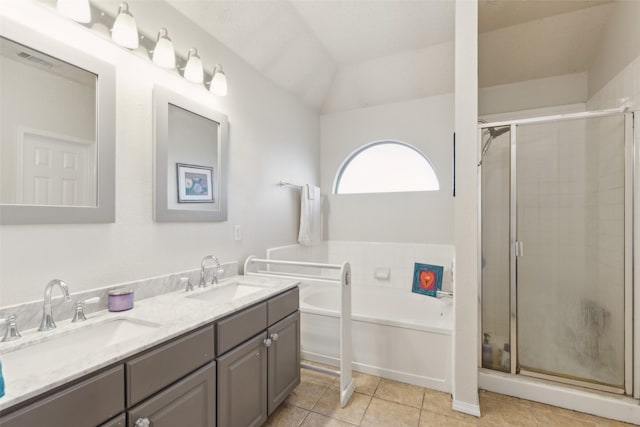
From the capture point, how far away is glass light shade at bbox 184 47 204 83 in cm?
176

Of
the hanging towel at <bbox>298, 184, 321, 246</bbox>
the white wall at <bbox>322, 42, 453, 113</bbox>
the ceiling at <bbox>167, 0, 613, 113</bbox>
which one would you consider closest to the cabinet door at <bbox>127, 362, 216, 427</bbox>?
the hanging towel at <bbox>298, 184, 321, 246</bbox>

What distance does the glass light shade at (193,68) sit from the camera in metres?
1.76

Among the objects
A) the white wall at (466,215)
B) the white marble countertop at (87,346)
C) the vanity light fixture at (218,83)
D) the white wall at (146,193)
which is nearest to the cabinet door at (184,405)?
the white marble countertop at (87,346)

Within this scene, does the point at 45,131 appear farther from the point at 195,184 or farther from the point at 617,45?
the point at 617,45

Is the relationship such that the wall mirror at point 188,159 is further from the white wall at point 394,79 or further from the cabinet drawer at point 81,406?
the white wall at point 394,79

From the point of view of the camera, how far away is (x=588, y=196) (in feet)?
6.55

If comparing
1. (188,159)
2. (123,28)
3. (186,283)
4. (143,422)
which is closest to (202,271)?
(186,283)

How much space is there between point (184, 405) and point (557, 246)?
2397 millimetres

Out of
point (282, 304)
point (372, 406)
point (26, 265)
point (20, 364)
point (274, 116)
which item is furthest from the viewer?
point (274, 116)

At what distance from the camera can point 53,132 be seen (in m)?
1.26

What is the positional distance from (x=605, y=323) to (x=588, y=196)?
0.83 metres

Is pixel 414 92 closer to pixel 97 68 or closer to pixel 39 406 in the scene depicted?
pixel 97 68

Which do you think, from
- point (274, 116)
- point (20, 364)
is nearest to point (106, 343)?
point (20, 364)

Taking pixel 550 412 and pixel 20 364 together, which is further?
pixel 550 412
